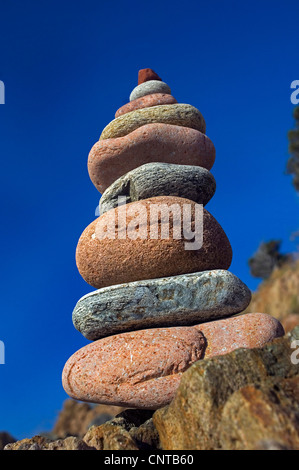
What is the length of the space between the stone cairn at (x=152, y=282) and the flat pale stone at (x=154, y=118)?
0.04 meters

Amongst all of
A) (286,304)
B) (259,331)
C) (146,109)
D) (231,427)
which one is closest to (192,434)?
(231,427)

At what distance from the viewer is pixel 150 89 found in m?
10.7

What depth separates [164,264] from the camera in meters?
7.58

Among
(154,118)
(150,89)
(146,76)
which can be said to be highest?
(146,76)

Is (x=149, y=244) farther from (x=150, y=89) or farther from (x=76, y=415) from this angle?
(x=76, y=415)

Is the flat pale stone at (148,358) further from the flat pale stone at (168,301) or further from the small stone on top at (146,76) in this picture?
the small stone on top at (146,76)

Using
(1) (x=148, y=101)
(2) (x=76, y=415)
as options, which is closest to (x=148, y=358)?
(1) (x=148, y=101)

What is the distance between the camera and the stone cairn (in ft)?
21.6

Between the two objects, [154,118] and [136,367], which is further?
[154,118]

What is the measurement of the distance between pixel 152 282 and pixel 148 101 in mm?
4776

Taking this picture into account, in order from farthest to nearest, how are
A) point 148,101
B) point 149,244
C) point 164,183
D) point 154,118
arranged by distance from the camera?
point 148,101
point 154,118
point 164,183
point 149,244

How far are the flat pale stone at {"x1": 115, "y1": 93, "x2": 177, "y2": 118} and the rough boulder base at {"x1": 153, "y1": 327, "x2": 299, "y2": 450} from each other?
6721 mm

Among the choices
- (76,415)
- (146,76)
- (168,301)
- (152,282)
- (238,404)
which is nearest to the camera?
(238,404)

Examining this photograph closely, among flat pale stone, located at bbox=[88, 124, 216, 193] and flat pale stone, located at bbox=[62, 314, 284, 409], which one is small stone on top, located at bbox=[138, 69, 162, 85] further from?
flat pale stone, located at bbox=[62, 314, 284, 409]
